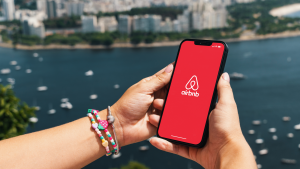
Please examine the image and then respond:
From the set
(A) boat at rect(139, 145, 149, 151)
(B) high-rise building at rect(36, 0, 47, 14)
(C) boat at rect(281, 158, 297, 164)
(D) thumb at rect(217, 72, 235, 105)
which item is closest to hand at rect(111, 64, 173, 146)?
(D) thumb at rect(217, 72, 235, 105)

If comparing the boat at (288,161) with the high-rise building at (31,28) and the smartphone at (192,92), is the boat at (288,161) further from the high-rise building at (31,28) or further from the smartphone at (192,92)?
the high-rise building at (31,28)

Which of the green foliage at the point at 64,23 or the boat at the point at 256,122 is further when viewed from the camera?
the green foliage at the point at 64,23

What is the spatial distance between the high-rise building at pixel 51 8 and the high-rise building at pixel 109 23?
12.7ft

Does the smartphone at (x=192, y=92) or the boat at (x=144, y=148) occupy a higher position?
the smartphone at (x=192, y=92)

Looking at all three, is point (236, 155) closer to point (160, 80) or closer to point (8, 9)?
point (160, 80)

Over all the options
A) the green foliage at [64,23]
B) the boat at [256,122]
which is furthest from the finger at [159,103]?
the green foliage at [64,23]

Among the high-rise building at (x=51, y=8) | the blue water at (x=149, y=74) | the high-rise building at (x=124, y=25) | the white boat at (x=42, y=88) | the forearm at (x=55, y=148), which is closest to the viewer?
the forearm at (x=55, y=148)

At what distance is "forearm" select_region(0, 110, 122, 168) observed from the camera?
0.54m

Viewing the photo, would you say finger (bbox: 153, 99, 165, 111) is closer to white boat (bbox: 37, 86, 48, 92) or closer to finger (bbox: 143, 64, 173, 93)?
finger (bbox: 143, 64, 173, 93)

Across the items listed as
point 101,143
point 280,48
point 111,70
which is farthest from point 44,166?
point 280,48

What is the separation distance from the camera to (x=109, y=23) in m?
15.9

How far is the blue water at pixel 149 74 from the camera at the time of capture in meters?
7.35

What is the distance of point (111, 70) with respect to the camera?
1245cm

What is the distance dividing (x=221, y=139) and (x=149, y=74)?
11.0m
